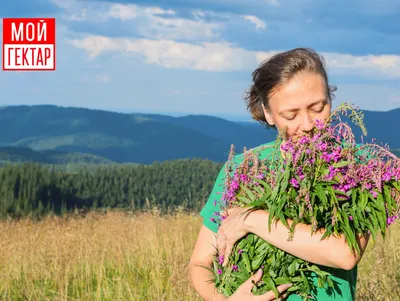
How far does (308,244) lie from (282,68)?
749 millimetres

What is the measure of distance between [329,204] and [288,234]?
0.60 feet

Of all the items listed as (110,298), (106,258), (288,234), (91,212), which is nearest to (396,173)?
(288,234)

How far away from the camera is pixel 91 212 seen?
51.8ft

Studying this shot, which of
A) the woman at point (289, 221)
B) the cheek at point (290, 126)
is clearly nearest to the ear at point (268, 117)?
the woman at point (289, 221)

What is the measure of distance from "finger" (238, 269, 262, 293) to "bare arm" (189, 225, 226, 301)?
0.85ft

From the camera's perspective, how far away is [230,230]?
6.98 feet

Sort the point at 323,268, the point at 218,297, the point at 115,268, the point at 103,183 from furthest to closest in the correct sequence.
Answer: the point at 103,183 < the point at 115,268 < the point at 218,297 < the point at 323,268

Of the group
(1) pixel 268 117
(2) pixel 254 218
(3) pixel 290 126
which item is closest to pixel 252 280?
(2) pixel 254 218

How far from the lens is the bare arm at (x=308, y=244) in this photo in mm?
1991

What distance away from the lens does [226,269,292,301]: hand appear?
2074mm

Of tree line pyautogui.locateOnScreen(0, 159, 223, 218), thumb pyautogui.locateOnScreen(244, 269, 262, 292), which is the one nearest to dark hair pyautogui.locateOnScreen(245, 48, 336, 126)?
thumb pyautogui.locateOnScreen(244, 269, 262, 292)

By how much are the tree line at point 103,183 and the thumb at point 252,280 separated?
3176cm

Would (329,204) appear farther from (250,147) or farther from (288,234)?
(250,147)

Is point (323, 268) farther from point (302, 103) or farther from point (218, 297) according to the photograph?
point (302, 103)
